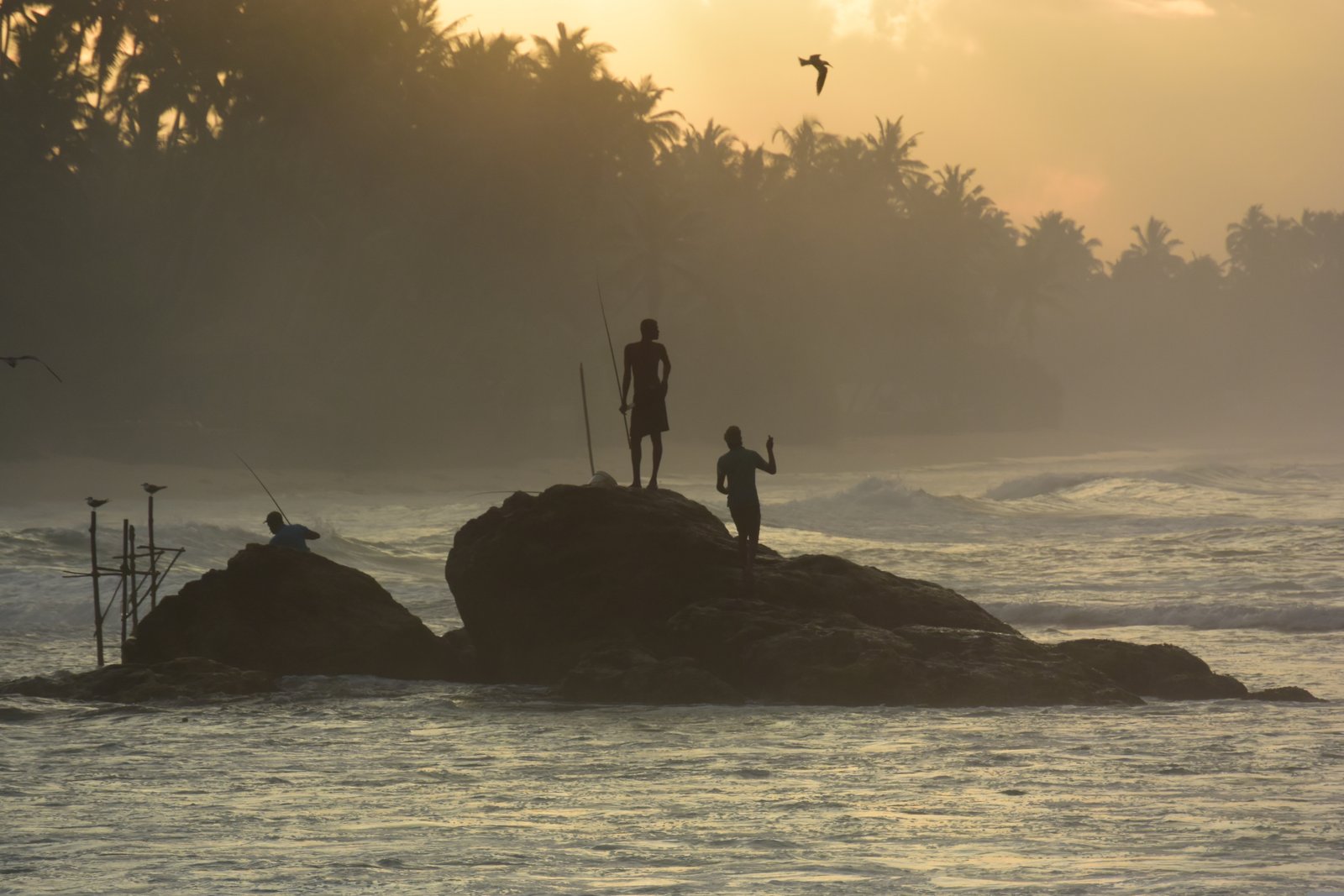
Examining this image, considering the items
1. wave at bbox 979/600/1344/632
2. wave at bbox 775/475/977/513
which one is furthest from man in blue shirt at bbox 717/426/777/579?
wave at bbox 775/475/977/513

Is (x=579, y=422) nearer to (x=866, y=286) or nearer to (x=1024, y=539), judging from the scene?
(x=866, y=286)

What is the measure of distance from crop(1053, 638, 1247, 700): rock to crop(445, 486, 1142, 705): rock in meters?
0.43

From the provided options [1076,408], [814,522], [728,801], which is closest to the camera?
[728,801]

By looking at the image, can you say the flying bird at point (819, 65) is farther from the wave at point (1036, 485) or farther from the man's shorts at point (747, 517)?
the wave at point (1036, 485)

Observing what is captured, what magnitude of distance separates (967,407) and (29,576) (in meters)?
58.4

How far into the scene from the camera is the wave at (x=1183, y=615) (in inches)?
686

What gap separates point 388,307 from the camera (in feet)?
161

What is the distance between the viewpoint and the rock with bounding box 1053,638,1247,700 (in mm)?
11727

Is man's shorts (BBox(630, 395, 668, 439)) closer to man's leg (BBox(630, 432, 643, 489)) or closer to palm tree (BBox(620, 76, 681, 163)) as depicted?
man's leg (BBox(630, 432, 643, 489))

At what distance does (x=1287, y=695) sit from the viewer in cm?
1155

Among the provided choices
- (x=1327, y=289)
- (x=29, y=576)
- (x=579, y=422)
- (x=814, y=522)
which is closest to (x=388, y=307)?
(x=579, y=422)

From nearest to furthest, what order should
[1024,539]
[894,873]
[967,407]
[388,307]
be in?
[894,873] < [1024,539] < [388,307] < [967,407]

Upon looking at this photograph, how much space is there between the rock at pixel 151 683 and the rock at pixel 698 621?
1.79 meters

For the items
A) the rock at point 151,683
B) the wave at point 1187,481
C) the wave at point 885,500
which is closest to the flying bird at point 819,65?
the rock at point 151,683
